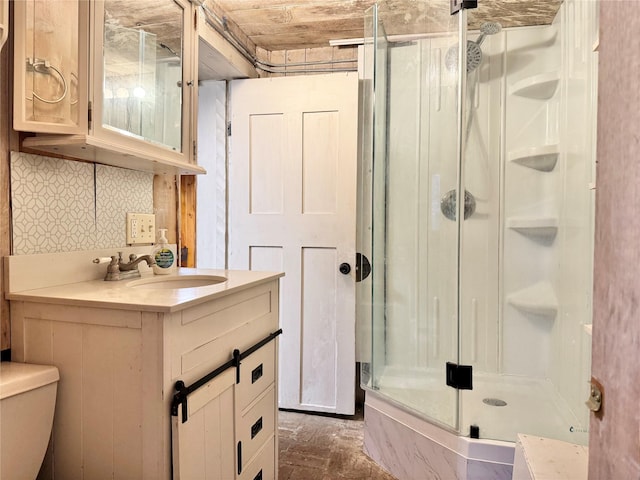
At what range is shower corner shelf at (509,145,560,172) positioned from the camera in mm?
2037

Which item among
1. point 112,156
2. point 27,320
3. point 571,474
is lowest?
point 571,474

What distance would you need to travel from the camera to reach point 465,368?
1805 mm

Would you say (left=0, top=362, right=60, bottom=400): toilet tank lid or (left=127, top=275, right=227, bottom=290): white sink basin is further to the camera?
(left=127, top=275, right=227, bottom=290): white sink basin

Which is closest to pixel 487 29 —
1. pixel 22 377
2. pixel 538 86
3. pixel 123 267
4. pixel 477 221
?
pixel 538 86

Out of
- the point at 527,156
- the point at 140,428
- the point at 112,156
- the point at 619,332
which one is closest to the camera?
the point at 619,332

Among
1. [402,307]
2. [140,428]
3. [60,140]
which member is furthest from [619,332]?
[402,307]

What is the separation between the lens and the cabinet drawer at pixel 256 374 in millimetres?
1340

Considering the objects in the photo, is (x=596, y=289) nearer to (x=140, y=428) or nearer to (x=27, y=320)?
(x=140, y=428)

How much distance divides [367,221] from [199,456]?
1.39m

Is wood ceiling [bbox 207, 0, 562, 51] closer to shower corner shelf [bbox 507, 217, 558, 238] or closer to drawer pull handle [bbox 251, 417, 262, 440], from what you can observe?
shower corner shelf [bbox 507, 217, 558, 238]

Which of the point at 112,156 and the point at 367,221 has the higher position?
the point at 112,156

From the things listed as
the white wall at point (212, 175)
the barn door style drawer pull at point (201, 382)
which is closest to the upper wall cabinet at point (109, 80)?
the barn door style drawer pull at point (201, 382)

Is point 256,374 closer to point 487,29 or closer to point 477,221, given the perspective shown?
point 477,221

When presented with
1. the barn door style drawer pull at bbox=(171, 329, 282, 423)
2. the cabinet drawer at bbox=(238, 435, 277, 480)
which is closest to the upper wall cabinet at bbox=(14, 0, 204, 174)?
the barn door style drawer pull at bbox=(171, 329, 282, 423)
